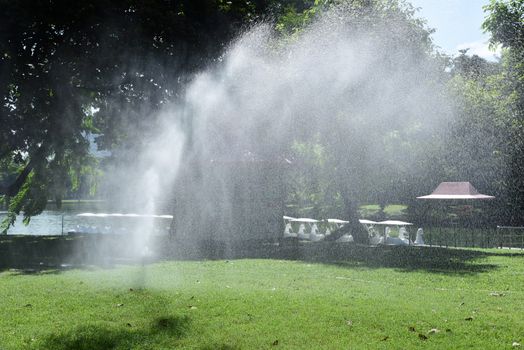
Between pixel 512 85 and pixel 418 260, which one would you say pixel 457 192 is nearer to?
pixel 512 85

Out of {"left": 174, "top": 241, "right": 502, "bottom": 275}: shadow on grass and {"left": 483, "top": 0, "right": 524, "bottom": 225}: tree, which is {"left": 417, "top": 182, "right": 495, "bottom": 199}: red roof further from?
{"left": 174, "top": 241, "right": 502, "bottom": 275}: shadow on grass

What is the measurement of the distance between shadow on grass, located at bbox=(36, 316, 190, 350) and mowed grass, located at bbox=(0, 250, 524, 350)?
0.05 feet

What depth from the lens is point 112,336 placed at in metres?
9.12

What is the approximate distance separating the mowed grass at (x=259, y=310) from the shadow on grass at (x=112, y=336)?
1cm

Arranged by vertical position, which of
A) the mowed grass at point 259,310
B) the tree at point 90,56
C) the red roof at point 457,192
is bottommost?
the mowed grass at point 259,310

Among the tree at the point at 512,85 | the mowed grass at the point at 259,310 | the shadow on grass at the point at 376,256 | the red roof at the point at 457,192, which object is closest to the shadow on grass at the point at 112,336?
the mowed grass at the point at 259,310

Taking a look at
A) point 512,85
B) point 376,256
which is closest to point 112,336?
point 376,256

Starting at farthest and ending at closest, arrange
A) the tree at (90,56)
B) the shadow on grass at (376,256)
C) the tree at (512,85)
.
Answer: the tree at (512,85)
the tree at (90,56)
the shadow on grass at (376,256)

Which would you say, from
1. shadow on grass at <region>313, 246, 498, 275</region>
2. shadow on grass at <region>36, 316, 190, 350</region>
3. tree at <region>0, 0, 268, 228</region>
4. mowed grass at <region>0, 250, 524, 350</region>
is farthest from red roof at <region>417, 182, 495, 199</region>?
shadow on grass at <region>36, 316, 190, 350</region>

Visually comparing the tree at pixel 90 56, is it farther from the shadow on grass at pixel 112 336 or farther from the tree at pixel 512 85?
the tree at pixel 512 85

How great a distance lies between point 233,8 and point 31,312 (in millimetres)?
18086

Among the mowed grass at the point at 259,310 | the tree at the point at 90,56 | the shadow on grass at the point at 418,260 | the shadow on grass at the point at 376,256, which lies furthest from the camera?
the tree at the point at 90,56

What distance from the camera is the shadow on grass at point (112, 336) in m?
8.68

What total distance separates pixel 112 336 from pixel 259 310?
265cm
